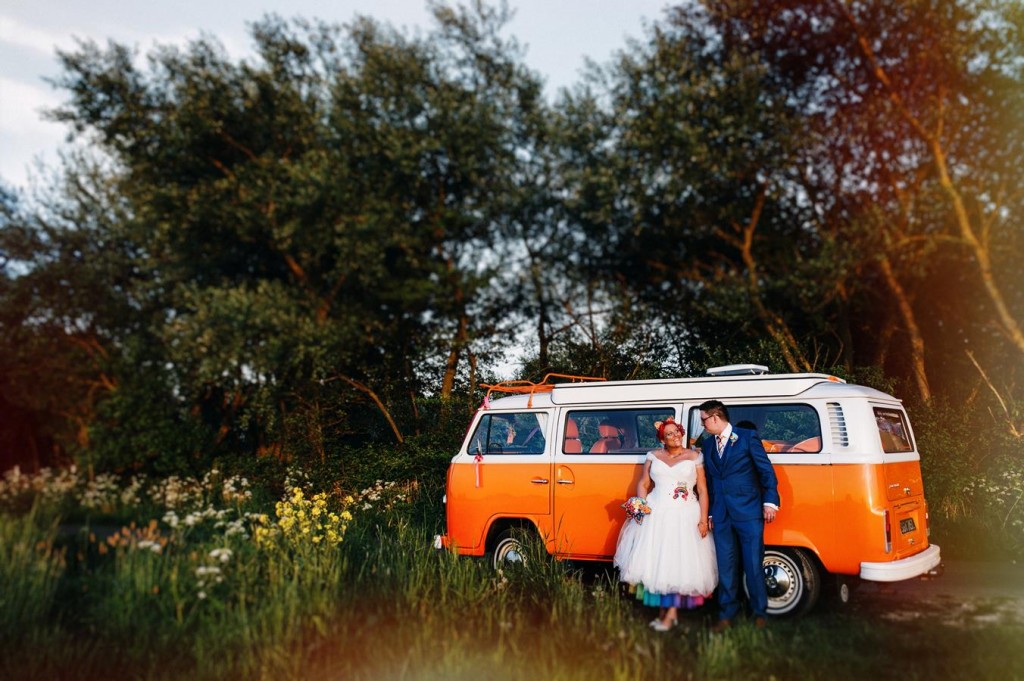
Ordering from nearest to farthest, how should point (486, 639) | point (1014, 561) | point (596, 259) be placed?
point (486, 639)
point (1014, 561)
point (596, 259)

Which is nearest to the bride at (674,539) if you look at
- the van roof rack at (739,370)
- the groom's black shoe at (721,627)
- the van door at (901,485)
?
the groom's black shoe at (721,627)

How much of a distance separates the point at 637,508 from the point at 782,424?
5.47 feet

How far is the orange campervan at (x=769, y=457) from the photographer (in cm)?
722

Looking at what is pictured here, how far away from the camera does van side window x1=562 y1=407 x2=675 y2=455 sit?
8.41 m

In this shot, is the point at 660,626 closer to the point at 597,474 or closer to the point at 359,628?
the point at 597,474

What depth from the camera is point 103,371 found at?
2550cm

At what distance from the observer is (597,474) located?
8.52m

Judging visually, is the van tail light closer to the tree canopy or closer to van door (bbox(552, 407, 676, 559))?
van door (bbox(552, 407, 676, 559))

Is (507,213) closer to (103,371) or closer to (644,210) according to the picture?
(644,210)

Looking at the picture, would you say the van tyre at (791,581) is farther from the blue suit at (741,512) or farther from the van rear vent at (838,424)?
the van rear vent at (838,424)

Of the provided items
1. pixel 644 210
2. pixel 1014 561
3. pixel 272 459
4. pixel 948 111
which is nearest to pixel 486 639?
pixel 1014 561

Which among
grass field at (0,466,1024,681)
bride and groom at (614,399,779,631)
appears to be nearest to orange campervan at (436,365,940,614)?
bride and groom at (614,399,779,631)

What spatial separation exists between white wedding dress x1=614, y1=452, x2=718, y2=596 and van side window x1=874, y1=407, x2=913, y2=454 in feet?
5.70

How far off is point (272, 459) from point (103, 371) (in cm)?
1091
